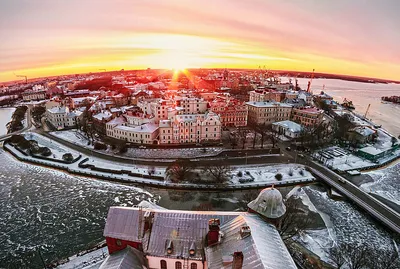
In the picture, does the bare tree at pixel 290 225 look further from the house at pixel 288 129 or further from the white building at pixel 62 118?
the white building at pixel 62 118

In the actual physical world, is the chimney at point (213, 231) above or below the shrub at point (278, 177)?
above

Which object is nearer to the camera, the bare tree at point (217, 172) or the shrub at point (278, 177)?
the bare tree at point (217, 172)

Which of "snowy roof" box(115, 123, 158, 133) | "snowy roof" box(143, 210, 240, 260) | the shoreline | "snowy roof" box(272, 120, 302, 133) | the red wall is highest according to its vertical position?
"snowy roof" box(143, 210, 240, 260)

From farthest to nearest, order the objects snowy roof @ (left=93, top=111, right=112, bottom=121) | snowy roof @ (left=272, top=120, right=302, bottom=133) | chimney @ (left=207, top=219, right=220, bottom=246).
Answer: snowy roof @ (left=93, top=111, right=112, bottom=121) → snowy roof @ (left=272, top=120, right=302, bottom=133) → chimney @ (left=207, top=219, right=220, bottom=246)

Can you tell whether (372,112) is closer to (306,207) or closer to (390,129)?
(390,129)

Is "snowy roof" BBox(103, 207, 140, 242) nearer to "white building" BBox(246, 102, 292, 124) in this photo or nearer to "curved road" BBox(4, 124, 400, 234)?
"curved road" BBox(4, 124, 400, 234)

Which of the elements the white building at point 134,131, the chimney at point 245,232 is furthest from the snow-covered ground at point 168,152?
the chimney at point 245,232

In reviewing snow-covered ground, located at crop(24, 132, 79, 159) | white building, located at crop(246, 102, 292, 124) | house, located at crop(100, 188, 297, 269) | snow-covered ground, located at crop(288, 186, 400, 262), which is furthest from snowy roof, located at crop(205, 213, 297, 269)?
white building, located at crop(246, 102, 292, 124)
